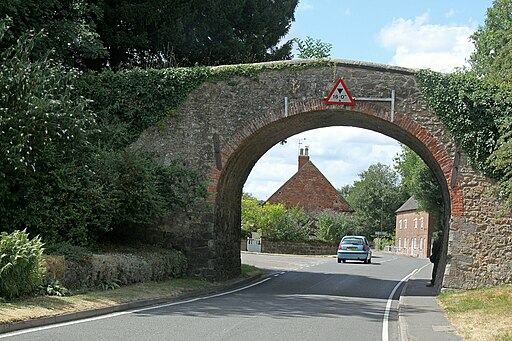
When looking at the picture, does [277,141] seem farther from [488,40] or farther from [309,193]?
[309,193]

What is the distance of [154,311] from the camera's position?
13484 mm

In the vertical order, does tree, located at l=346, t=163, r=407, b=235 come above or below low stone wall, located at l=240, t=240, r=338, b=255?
above

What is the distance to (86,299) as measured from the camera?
13562 millimetres

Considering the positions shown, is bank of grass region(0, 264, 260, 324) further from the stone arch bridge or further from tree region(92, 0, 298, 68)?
tree region(92, 0, 298, 68)

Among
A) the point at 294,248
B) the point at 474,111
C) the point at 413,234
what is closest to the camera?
the point at 474,111

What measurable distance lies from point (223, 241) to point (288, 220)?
3066 centimetres

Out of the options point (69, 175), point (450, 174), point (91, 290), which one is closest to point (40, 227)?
point (69, 175)

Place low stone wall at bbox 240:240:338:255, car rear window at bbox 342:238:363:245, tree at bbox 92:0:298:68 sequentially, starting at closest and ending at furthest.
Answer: tree at bbox 92:0:298:68 < car rear window at bbox 342:238:363:245 < low stone wall at bbox 240:240:338:255

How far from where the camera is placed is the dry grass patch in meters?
11.3

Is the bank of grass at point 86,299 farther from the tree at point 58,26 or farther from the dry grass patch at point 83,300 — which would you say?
the tree at point 58,26

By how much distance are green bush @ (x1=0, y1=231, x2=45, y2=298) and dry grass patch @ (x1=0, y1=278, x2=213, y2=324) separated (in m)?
0.24

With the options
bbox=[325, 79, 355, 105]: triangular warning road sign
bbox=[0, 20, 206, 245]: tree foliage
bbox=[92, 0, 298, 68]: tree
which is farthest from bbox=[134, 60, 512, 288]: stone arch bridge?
bbox=[92, 0, 298, 68]: tree

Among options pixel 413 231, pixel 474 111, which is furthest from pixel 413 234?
pixel 474 111

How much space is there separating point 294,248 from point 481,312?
37.7 m
